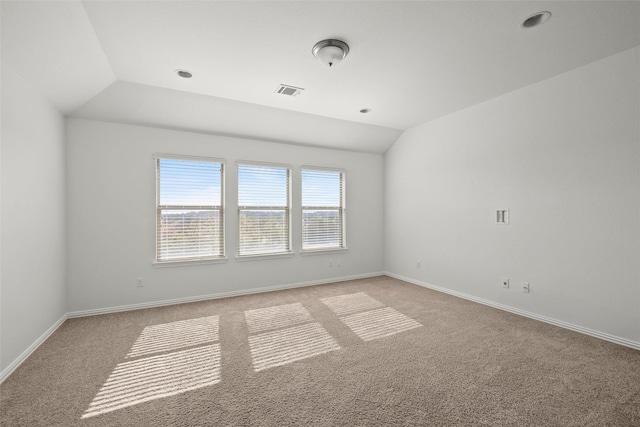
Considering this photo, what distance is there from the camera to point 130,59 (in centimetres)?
→ 269

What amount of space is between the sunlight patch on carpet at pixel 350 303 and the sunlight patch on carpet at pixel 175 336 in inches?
59.1

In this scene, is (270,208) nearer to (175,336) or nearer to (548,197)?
(175,336)

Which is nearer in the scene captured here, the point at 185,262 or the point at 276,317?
the point at 276,317

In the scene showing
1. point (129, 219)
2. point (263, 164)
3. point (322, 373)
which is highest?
point (263, 164)

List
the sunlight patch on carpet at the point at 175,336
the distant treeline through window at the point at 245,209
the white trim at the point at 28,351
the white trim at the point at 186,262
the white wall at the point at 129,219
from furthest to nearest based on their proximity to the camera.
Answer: the distant treeline through window at the point at 245,209, the white trim at the point at 186,262, the white wall at the point at 129,219, the sunlight patch on carpet at the point at 175,336, the white trim at the point at 28,351

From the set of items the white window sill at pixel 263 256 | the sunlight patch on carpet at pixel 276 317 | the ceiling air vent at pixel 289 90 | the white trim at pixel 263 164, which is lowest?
the sunlight patch on carpet at pixel 276 317

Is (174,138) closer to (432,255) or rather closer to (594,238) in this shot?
(432,255)

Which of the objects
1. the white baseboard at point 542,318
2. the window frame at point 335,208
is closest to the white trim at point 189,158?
the window frame at point 335,208

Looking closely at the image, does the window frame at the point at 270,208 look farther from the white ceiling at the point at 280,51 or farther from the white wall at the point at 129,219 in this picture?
the white ceiling at the point at 280,51

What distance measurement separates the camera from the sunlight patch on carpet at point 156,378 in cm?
193

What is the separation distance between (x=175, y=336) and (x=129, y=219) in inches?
70.4

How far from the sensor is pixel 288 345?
2.72 meters

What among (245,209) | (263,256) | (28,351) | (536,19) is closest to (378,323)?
(263,256)

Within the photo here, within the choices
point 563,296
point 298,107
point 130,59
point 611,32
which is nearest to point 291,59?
point 298,107
